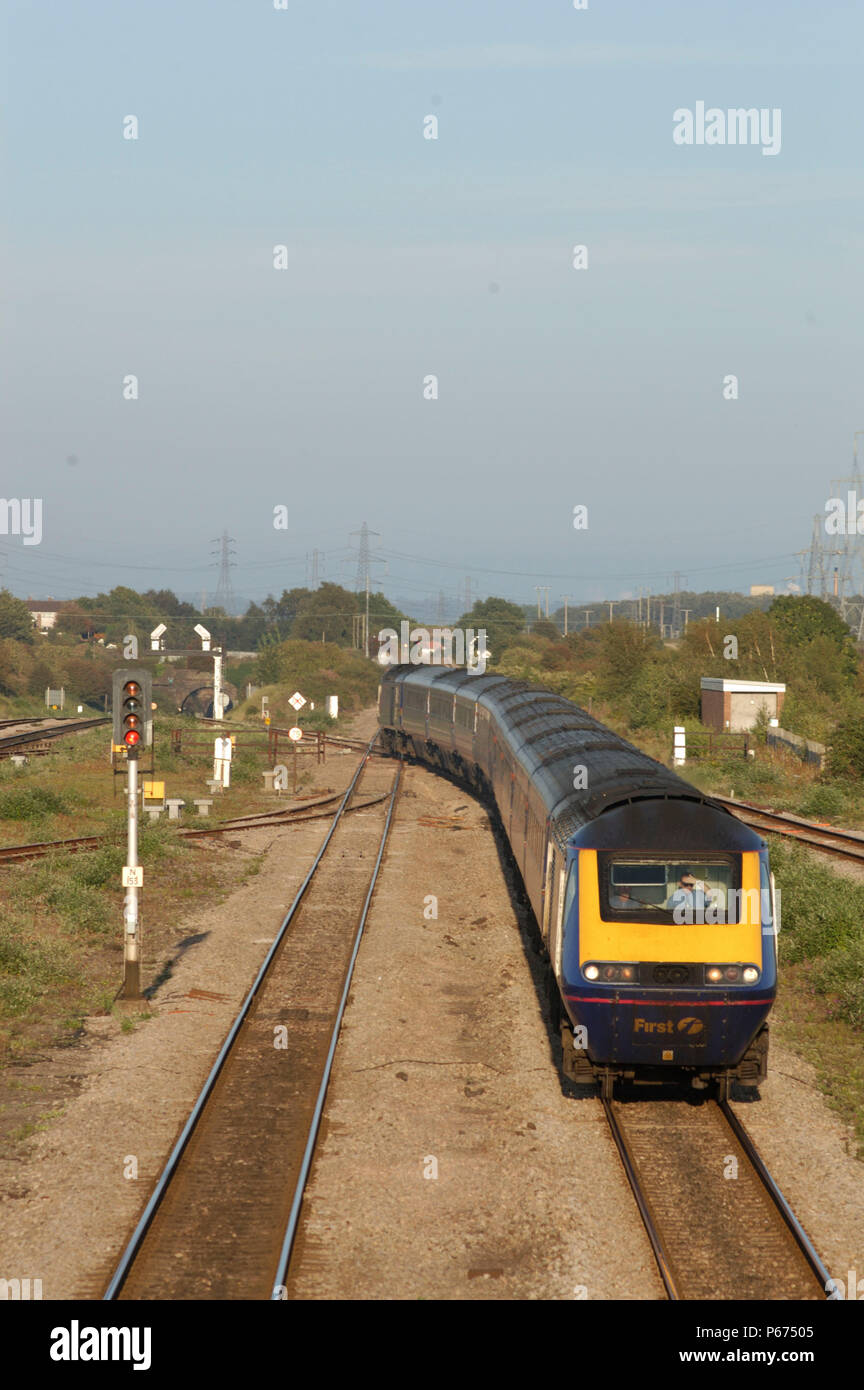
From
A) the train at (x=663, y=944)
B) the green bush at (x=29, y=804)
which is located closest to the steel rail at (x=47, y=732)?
the green bush at (x=29, y=804)

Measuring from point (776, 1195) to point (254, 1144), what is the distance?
15.4ft

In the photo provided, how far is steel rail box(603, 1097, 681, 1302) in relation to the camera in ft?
29.0

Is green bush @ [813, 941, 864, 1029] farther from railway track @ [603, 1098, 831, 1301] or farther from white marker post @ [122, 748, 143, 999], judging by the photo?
white marker post @ [122, 748, 143, 999]

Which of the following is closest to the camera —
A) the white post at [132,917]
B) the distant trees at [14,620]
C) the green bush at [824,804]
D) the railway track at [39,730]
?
the white post at [132,917]

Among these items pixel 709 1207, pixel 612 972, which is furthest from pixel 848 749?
pixel 709 1207

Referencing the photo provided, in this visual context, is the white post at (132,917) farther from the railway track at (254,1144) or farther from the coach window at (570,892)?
the coach window at (570,892)

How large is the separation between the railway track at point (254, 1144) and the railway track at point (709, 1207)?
2.92 m

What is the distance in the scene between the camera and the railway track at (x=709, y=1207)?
8984mm

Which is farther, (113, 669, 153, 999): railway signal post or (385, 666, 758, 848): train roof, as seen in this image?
(113, 669, 153, 999): railway signal post

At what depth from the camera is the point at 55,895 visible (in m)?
20.7

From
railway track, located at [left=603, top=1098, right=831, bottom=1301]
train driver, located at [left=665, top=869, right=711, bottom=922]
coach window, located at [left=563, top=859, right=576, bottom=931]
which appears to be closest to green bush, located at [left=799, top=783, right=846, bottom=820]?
railway track, located at [left=603, top=1098, right=831, bottom=1301]

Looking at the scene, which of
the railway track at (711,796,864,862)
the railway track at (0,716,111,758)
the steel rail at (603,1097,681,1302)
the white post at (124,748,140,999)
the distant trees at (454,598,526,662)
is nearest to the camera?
the steel rail at (603,1097,681,1302)

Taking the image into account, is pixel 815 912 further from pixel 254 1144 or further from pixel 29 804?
pixel 29 804
